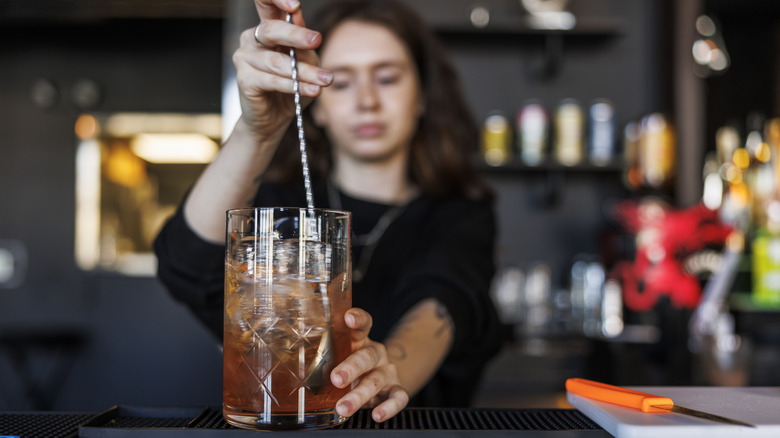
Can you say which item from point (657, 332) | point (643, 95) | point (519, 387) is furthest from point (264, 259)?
point (643, 95)

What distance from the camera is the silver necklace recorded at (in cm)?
163

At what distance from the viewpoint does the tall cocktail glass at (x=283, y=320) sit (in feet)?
1.98

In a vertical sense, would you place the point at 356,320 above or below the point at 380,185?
below

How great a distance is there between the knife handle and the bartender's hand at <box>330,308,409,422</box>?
0.19 m

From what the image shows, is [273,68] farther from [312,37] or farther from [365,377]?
[365,377]

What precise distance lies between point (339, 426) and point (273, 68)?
390 mm

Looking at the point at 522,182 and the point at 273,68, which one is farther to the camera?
the point at 522,182

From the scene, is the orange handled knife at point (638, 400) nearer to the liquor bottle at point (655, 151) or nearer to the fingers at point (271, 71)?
the fingers at point (271, 71)

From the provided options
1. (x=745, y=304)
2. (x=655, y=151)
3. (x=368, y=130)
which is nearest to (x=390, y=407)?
(x=368, y=130)

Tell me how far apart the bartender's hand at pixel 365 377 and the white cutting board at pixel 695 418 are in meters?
0.19

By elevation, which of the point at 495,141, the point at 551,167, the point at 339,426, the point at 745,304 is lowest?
the point at 745,304

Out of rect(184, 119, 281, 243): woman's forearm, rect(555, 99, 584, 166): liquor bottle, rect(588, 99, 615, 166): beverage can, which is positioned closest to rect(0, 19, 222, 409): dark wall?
rect(555, 99, 584, 166): liquor bottle

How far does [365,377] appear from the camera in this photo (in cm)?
70

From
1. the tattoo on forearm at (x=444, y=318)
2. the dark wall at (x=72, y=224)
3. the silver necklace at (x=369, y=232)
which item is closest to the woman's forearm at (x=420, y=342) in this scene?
the tattoo on forearm at (x=444, y=318)
